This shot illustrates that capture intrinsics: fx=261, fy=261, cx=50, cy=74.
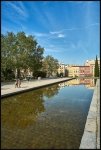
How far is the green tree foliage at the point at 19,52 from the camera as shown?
44406 mm

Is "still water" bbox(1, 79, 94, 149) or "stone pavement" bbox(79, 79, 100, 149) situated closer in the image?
"stone pavement" bbox(79, 79, 100, 149)

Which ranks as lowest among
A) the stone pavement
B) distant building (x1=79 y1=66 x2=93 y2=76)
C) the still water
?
the still water

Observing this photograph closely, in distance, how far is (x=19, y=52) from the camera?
48.5 meters

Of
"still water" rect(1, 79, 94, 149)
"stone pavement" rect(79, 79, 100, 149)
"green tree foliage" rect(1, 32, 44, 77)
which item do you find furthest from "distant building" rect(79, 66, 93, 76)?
"stone pavement" rect(79, 79, 100, 149)

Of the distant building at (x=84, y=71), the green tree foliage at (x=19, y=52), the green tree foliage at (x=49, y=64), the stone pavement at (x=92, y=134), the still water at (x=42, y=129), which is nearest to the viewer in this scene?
the stone pavement at (x=92, y=134)

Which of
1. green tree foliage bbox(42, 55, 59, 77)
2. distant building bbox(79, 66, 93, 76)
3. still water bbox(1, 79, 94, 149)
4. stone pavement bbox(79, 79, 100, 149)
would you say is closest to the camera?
stone pavement bbox(79, 79, 100, 149)

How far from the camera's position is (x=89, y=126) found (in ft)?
27.1

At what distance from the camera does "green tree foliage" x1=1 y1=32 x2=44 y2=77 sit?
44.4 metres

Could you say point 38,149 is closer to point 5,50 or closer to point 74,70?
point 5,50

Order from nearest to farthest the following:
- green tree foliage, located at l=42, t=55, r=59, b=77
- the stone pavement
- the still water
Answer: the stone pavement, the still water, green tree foliage, located at l=42, t=55, r=59, b=77

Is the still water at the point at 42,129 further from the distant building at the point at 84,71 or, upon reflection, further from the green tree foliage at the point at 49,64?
the distant building at the point at 84,71

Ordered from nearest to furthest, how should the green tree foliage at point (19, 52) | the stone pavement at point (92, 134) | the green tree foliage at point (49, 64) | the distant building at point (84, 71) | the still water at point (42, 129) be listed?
the stone pavement at point (92, 134) < the still water at point (42, 129) < the green tree foliage at point (19, 52) < the green tree foliage at point (49, 64) < the distant building at point (84, 71)

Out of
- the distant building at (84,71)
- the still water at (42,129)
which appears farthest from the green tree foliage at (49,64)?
the still water at (42,129)

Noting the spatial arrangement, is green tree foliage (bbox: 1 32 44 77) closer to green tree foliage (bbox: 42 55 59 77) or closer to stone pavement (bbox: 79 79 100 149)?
green tree foliage (bbox: 42 55 59 77)
